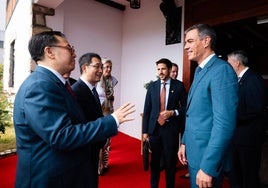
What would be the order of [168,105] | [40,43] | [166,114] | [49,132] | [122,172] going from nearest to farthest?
[49,132]
[40,43]
[166,114]
[168,105]
[122,172]

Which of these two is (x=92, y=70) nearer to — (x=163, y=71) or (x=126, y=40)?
(x=163, y=71)

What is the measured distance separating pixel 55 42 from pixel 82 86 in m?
0.56

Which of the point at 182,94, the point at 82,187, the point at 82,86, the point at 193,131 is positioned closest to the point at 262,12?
the point at 182,94

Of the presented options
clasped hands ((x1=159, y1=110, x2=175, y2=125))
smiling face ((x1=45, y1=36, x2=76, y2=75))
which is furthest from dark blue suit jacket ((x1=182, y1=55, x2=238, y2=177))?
clasped hands ((x1=159, y1=110, x2=175, y2=125))

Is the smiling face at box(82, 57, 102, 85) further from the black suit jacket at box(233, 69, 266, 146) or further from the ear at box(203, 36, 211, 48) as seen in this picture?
the black suit jacket at box(233, 69, 266, 146)

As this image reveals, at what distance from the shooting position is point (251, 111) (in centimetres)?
222

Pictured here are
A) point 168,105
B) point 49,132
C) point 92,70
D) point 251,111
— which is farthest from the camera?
point 168,105

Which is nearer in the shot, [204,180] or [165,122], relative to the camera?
[204,180]

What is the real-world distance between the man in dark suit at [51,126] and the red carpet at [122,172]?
1.71 meters

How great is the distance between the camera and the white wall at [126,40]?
4.50m

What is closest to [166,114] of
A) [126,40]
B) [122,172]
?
[122,172]

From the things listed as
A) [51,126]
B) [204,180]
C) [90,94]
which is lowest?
[204,180]

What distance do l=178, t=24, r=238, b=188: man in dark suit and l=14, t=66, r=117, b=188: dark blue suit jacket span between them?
0.51 m

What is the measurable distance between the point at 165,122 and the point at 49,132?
5.18 ft
